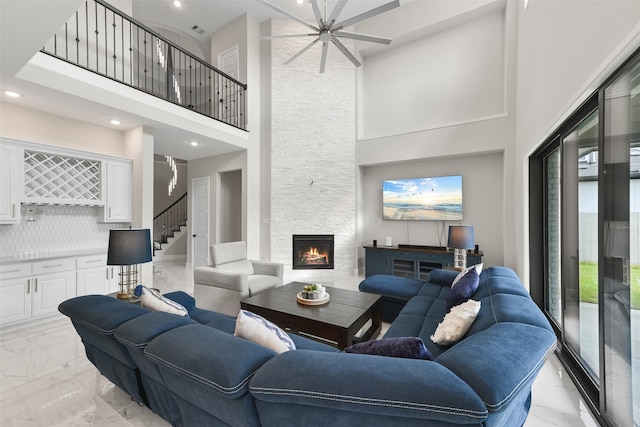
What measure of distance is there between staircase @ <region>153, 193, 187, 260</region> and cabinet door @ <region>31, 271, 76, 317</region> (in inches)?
182

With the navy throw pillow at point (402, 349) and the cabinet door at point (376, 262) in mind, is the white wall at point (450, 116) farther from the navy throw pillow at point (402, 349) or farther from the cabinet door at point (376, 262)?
the navy throw pillow at point (402, 349)

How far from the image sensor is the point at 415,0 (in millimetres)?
5570

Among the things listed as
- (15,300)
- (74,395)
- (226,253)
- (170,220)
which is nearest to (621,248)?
(74,395)

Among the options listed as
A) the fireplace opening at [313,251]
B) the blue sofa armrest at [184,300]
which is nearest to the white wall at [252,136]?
the fireplace opening at [313,251]

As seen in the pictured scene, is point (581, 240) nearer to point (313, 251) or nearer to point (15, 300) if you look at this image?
point (313, 251)

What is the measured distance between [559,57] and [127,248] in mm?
3959

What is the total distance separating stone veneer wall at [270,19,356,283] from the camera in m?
6.07

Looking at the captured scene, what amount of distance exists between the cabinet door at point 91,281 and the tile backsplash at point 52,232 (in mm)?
531

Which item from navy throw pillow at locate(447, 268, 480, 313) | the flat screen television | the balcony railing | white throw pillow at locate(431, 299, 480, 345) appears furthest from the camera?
the flat screen television

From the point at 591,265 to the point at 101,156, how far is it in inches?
234

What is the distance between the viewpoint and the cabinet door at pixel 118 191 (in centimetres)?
436

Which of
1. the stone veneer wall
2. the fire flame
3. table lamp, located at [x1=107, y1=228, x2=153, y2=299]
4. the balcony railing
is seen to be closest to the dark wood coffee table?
table lamp, located at [x1=107, y1=228, x2=153, y2=299]

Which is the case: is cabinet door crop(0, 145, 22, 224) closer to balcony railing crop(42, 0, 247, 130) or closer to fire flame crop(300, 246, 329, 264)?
balcony railing crop(42, 0, 247, 130)

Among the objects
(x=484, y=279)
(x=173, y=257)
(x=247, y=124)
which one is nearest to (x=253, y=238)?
(x=247, y=124)
